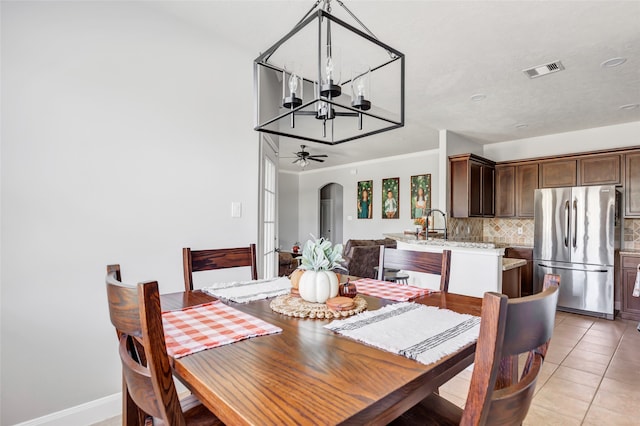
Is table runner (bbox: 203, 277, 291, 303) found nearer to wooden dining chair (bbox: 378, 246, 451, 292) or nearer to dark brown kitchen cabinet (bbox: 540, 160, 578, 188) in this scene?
wooden dining chair (bbox: 378, 246, 451, 292)

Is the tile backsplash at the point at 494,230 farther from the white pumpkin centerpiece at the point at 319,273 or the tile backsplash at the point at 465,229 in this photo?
the white pumpkin centerpiece at the point at 319,273

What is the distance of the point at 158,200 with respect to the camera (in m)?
2.17

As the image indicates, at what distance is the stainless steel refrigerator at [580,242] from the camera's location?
4.04m

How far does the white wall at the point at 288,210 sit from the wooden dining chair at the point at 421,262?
7.89 metres

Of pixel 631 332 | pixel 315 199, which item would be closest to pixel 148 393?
pixel 631 332

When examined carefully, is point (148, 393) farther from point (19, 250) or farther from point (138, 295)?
point (19, 250)

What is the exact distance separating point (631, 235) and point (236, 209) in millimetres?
5202

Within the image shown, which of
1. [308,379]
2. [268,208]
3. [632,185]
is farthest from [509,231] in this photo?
[308,379]

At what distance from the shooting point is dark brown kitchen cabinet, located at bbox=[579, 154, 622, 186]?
4.36m

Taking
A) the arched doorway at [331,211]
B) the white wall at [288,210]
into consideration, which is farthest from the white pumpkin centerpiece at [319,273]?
the white wall at [288,210]

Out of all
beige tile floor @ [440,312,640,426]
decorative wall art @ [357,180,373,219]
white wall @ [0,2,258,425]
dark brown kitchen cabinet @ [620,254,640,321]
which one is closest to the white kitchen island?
beige tile floor @ [440,312,640,426]

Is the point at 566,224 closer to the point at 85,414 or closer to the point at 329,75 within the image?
the point at 329,75

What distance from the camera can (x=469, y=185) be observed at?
15.9 ft

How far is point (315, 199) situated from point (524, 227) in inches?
216
